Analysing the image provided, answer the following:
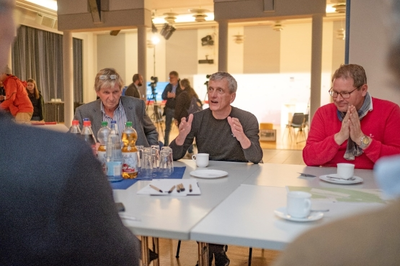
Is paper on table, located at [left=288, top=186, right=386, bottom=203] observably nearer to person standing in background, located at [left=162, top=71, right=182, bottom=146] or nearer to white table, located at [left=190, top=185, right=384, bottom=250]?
white table, located at [left=190, top=185, right=384, bottom=250]

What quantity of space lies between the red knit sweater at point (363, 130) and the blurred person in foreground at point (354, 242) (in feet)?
7.25

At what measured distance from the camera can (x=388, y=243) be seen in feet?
1.35

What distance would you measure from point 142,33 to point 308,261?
943cm

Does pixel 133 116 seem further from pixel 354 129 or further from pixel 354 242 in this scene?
pixel 354 242

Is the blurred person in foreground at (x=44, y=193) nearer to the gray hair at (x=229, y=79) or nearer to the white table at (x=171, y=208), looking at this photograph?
the white table at (x=171, y=208)

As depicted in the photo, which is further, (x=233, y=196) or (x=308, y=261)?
(x=233, y=196)

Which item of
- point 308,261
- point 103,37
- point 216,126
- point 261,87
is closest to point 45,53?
point 103,37

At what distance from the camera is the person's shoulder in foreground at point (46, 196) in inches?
28.2

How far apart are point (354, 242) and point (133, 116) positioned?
298cm

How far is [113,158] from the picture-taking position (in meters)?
2.27

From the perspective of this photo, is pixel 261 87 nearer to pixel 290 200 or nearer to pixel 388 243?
pixel 290 200

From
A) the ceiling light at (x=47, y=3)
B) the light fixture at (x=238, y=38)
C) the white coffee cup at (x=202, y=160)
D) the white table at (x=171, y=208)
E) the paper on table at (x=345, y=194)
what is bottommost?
the white table at (x=171, y=208)

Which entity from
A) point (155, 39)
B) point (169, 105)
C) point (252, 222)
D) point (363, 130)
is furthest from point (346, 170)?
point (155, 39)

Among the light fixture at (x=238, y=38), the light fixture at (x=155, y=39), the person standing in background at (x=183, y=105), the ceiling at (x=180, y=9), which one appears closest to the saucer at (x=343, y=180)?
the person standing in background at (x=183, y=105)
